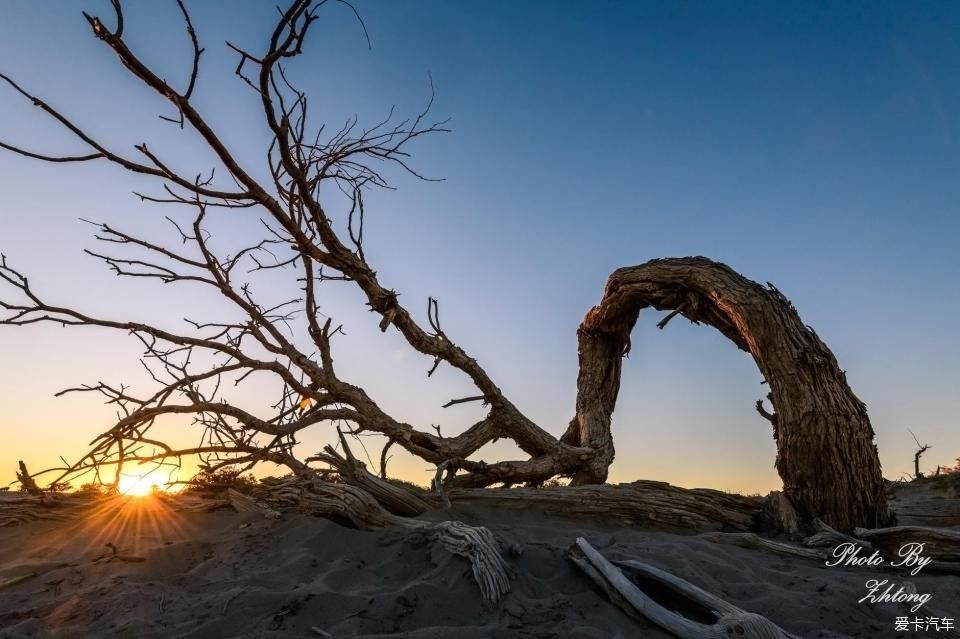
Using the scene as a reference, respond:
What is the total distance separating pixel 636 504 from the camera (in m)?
4.80

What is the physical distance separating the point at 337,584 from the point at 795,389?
4200 millimetres

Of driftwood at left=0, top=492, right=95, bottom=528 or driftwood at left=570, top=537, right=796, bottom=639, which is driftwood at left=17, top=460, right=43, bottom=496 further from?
driftwood at left=570, top=537, right=796, bottom=639

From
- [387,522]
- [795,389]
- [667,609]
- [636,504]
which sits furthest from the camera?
[795,389]

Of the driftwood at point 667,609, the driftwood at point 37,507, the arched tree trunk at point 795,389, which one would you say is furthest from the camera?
the arched tree trunk at point 795,389

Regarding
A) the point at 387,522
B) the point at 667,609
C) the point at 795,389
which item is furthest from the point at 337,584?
the point at 795,389

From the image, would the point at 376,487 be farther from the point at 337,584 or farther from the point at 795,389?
the point at 795,389

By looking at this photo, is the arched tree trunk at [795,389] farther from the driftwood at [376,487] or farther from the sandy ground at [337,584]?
the driftwood at [376,487]

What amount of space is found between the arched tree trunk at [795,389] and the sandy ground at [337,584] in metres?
1.07

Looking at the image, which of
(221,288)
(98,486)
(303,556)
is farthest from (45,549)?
(221,288)

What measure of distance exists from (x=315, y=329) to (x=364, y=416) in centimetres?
98

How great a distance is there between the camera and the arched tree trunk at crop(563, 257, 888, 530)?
15.4 ft

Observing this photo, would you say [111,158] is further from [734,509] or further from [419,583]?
[734,509]

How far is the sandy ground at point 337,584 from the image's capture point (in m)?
2.54

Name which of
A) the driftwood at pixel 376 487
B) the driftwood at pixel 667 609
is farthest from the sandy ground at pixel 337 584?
the driftwood at pixel 376 487
